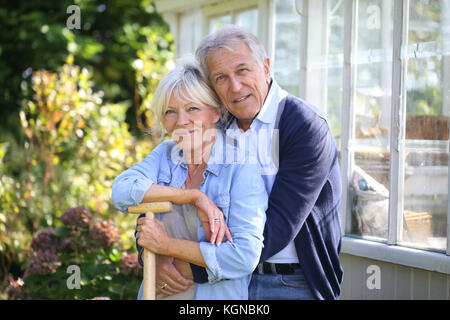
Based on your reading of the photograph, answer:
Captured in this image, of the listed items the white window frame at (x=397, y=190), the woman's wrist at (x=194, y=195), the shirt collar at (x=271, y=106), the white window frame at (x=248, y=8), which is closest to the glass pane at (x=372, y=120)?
the white window frame at (x=397, y=190)

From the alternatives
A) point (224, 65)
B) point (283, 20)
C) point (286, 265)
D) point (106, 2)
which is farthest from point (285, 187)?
point (106, 2)

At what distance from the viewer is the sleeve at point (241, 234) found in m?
1.60

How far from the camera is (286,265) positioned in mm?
1794

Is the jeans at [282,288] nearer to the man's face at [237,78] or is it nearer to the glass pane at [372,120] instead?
the man's face at [237,78]

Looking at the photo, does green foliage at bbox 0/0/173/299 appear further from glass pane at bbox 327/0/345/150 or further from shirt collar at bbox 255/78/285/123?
shirt collar at bbox 255/78/285/123

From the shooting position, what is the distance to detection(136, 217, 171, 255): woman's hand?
1664mm

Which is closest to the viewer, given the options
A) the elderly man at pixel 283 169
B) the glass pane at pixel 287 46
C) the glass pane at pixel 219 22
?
the elderly man at pixel 283 169

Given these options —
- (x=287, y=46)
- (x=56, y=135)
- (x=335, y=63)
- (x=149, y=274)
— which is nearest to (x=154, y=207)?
(x=149, y=274)

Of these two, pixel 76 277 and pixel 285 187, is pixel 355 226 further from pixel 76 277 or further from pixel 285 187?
pixel 76 277

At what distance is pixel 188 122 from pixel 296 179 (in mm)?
417

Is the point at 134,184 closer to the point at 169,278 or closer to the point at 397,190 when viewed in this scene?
the point at 169,278

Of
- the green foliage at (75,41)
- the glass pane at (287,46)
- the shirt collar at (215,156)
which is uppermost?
the green foliage at (75,41)

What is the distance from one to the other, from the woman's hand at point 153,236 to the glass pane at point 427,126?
4.97ft

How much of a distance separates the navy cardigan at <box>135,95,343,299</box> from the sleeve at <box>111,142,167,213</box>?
12.2 inches
